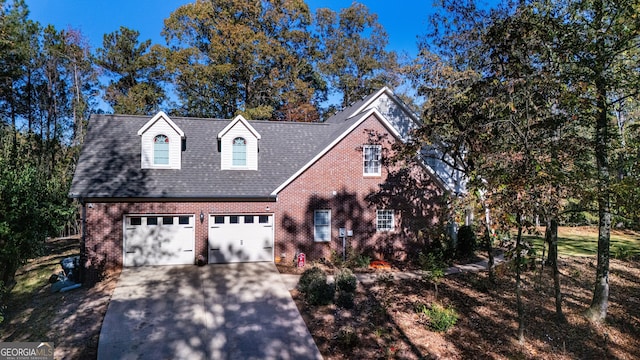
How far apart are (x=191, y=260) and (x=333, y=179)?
6889 mm

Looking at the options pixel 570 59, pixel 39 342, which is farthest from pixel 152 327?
pixel 570 59

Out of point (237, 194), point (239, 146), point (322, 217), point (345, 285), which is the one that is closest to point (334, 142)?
point (322, 217)

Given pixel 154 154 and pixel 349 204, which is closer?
pixel 154 154

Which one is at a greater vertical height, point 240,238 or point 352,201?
point 352,201

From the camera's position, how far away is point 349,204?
16734 millimetres

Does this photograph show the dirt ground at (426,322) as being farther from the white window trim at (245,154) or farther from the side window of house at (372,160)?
the white window trim at (245,154)

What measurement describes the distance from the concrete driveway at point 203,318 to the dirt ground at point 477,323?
77cm

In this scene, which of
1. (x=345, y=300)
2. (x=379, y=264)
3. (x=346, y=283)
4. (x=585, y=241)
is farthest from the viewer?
(x=585, y=241)

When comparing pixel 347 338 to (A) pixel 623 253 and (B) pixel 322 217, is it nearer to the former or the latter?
(B) pixel 322 217

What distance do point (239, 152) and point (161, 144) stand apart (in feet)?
10.9

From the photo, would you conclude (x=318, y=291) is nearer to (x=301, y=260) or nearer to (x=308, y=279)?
(x=308, y=279)

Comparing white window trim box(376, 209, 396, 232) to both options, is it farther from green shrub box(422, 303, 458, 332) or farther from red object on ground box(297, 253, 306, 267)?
green shrub box(422, 303, 458, 332)

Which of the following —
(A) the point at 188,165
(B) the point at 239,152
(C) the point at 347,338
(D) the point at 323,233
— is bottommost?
(C) the point at 347,338

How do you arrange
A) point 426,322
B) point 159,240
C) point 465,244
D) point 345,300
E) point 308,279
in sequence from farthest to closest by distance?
point 465,244 < point 159,240 < point 308,279 < point 345,300 < point 426,322
